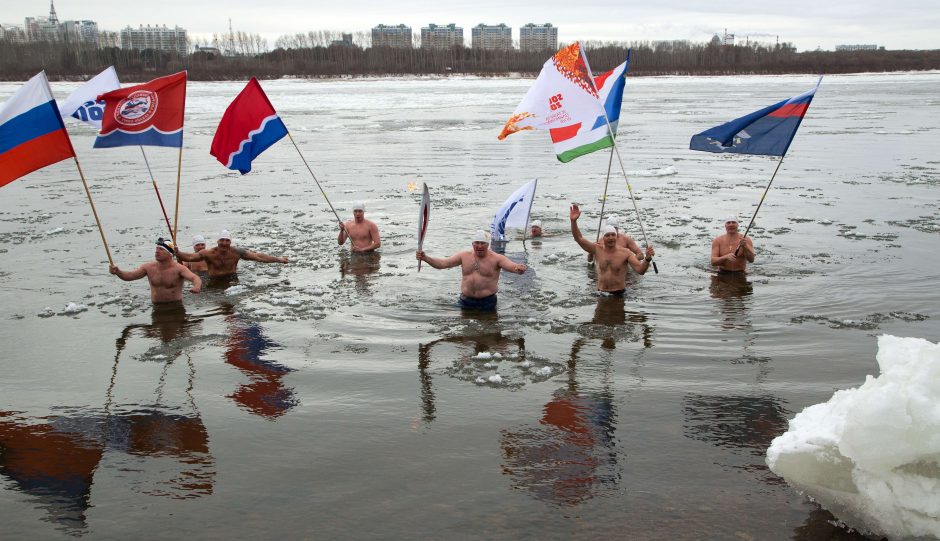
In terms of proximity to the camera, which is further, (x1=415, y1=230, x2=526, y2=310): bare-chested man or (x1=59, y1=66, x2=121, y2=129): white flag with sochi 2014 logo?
(x1=59, y1=66, x2=121, y2=129): white flag with sochi 2014 logo

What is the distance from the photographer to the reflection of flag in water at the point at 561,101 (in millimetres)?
12523

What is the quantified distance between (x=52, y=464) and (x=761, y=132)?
10410 mm

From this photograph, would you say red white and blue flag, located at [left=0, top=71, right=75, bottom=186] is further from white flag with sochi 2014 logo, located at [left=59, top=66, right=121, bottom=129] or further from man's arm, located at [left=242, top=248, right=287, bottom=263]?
white flag with sochi 2014 logo, located at [left=59, top=66, right=121, bottom=129]

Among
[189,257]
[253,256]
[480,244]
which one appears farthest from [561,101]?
[189,257]

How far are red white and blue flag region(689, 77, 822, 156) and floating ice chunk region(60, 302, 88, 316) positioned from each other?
9069mm

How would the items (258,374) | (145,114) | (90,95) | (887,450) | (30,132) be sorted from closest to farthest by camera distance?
1. (887,450)
2. (258,374)
3. (30,132)
4. (145,114)
5. (90,95)

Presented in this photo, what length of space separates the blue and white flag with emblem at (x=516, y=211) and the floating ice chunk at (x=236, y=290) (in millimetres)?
5063

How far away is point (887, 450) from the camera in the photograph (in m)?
5.32

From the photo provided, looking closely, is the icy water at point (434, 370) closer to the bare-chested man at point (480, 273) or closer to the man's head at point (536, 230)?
the man's head at point (536, 230)

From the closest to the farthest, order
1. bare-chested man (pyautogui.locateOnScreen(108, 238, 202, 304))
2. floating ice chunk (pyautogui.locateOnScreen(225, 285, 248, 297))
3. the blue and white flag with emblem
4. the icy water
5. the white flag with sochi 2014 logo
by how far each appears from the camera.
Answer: the icy water < bare-chested man (pyautogui.locateOnScreen(108, 238, 202, 304)) < floating ice chunk (pyautogui.locateOnScreen(225, 285, 248, 297)) < the white flag with sochi 2014 logo < the blue and white flag with emblem


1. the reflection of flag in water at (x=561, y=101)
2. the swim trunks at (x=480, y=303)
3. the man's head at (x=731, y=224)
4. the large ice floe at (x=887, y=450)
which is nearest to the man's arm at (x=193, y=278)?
the swim trunks at (x=480, y=303)

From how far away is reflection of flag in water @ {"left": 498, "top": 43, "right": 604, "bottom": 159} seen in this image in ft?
41.1

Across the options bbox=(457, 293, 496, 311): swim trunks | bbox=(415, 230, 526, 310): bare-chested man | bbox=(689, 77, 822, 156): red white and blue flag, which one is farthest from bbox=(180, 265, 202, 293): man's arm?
bbox=(689, 77, 822, 156): red white and blue flag

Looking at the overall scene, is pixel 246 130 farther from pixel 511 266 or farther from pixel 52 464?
pixel 52 464
